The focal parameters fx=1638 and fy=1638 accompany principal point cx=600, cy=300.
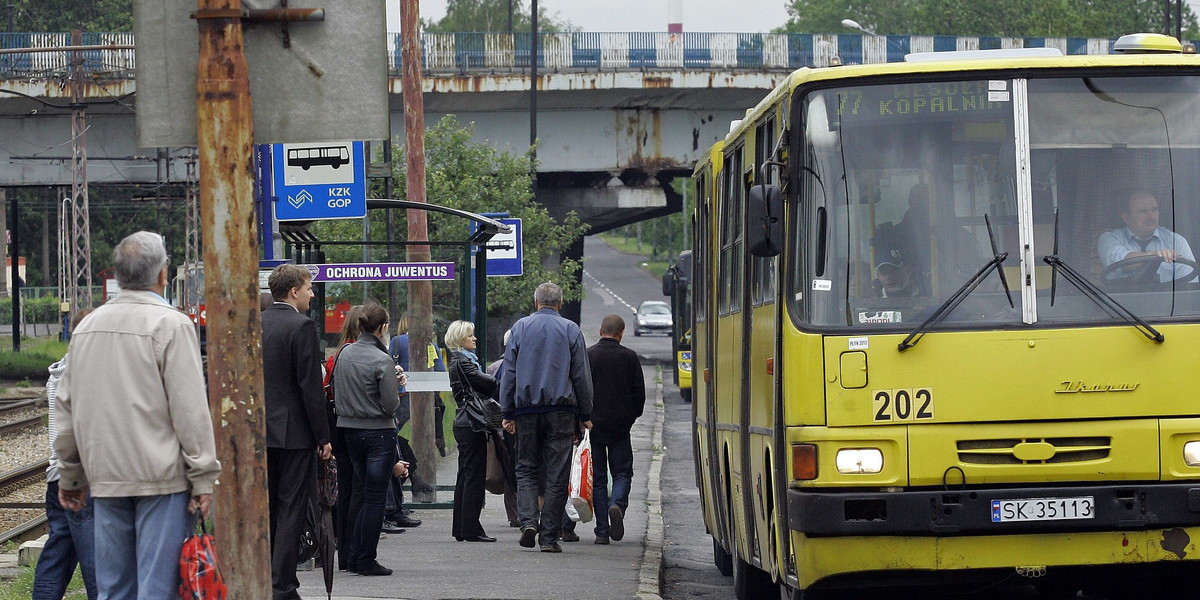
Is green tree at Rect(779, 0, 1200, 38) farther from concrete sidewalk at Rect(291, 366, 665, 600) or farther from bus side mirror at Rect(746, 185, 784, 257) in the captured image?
bus side mirror at Rect(746, 185, 784, 257)

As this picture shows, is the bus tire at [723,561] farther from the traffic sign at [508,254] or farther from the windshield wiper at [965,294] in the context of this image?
the traffic sign at [508,254]

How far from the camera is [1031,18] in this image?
93.4m

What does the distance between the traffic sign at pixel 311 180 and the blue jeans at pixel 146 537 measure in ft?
24.0

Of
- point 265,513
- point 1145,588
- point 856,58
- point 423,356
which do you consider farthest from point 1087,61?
point 856,58

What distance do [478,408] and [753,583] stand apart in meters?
3.18

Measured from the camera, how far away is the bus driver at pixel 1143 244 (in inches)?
276

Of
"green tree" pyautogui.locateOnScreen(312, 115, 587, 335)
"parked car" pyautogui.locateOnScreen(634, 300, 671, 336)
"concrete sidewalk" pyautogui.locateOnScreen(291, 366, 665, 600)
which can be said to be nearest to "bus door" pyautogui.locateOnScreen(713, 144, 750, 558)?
"concrete sidewalk" pyautogui.locateOnScreen(291, 366, 665, 600)

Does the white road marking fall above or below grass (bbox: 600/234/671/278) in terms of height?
below

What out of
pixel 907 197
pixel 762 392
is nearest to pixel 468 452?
pixel 762 392

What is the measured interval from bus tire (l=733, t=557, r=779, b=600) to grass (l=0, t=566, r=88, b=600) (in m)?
3.76

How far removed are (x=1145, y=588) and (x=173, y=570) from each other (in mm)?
4588

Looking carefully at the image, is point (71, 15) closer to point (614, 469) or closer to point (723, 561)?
point (614, 469)

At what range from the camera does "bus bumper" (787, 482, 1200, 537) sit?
6727 mm

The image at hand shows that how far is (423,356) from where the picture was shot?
55.5 feet
